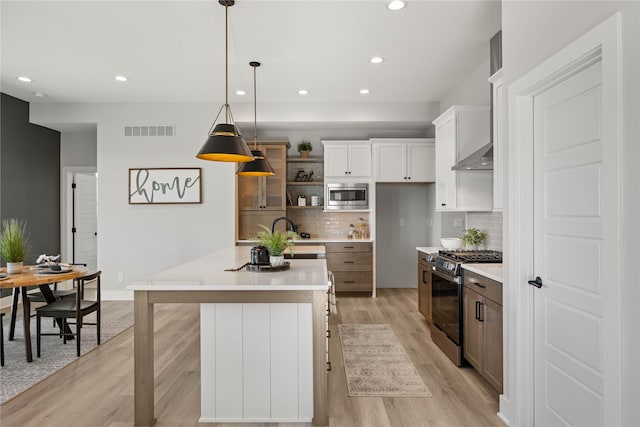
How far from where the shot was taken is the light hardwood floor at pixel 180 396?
243 centimetres

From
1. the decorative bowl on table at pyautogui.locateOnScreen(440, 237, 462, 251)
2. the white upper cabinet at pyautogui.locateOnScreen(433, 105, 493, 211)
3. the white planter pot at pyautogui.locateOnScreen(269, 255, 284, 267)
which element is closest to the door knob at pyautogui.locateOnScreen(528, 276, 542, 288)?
the white planter pot at pyautogui.locateOnScreen(269, 255, 284, 267)

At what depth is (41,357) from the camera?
348 cm

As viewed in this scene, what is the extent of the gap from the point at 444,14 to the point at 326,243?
11.7ft

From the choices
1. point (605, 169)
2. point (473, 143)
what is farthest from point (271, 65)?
point (605, 169)

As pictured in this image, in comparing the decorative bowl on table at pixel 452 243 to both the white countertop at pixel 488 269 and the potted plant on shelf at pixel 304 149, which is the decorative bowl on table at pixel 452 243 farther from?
the potted plant on shelf at pixel 304 149

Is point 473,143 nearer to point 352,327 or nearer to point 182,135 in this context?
point 352,327

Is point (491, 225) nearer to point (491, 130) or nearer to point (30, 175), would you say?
point (491, 130)

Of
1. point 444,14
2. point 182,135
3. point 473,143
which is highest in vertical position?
point 444,14

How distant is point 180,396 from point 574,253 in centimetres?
250

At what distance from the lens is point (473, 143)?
4.12 meters

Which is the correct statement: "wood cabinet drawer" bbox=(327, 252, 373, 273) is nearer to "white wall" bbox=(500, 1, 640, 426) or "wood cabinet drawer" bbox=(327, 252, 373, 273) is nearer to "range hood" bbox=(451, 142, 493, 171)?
"range hood" bbox=(451, 142, 493, 171)

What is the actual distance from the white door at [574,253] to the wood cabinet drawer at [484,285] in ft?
1.20

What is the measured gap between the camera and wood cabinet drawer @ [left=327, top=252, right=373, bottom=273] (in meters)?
6.01

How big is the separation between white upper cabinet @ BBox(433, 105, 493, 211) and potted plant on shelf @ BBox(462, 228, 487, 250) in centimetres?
27
